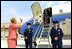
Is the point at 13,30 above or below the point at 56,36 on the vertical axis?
above

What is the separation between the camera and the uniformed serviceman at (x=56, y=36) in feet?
17.9

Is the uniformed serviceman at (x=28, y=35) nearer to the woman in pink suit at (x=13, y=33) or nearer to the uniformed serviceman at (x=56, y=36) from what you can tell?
the woman in pink suit at (x=13, y=33)

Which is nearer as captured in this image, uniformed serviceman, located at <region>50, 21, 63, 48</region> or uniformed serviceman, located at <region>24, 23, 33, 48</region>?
uniformed serviceman, located at <region>50, 21, 63, 48</region>

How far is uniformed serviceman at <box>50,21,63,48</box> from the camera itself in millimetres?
5449

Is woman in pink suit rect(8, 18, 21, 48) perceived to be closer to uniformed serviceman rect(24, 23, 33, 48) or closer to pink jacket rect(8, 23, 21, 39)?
pink jacket rect(8, 23, 21, 39)

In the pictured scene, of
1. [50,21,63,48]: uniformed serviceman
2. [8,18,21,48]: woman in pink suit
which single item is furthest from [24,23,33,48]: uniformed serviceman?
[50,21,63,48]: uniformed serviceman

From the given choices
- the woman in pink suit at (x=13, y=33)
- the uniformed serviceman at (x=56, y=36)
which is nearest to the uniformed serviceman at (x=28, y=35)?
the woman in pink suit at (x=13, y=33)

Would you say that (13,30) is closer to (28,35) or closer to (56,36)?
(28,35)

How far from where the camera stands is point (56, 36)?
5.46 m

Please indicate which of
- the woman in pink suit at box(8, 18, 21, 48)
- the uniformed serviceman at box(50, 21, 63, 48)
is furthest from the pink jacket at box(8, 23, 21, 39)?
the uniformed serviceman at box(50, 21, 63, 48)

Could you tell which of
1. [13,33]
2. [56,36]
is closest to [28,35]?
[13,33]

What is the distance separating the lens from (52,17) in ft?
18.1

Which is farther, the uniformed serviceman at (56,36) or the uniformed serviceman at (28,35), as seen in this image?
the uniformed serviceman at (28,35)

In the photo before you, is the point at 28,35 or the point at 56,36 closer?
the point at 56,36
